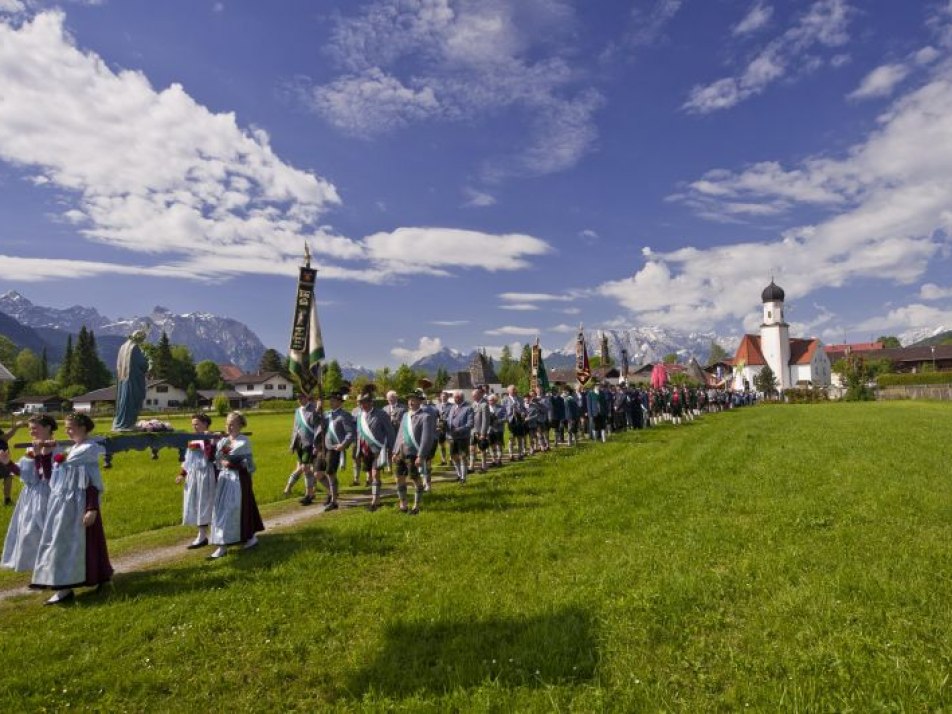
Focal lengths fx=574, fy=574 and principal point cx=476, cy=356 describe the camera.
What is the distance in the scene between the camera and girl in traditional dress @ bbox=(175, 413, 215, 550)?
1005cm

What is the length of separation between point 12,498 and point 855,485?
69.6 feet

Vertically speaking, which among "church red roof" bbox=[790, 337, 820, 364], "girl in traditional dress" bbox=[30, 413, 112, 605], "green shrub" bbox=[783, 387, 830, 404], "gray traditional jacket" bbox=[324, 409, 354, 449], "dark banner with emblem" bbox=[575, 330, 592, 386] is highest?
"church red roof" bbox=[790, 337, 820, 364]

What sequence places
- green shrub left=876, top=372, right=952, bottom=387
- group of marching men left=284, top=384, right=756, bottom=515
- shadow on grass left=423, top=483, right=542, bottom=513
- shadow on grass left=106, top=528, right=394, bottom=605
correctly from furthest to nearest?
green shrub left=876, top=372, right=952, bottom=387, group of marching men left=284, top=384, right=756, bottom=515, shadow on grass left=423, top=483, right=542, bottom=513, shadow on grass left=106, top=528, right=394, bottom=605

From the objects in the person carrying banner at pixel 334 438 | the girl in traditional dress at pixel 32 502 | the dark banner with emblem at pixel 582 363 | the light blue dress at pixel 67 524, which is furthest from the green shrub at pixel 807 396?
the girl in traditional dress at pixel 32 502

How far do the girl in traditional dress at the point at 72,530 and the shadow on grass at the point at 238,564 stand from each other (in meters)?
0.35

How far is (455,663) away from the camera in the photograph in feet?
18.1

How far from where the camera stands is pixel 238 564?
341 inches

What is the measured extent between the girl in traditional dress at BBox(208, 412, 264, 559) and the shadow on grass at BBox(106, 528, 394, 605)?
12.3 inches

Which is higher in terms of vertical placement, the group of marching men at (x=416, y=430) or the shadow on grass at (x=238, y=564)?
the group of marching men at (x=416, y=430)

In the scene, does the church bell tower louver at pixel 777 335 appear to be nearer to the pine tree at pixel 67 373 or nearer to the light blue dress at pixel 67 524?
the light blue dress at pixel 67 524

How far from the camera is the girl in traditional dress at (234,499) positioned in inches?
359

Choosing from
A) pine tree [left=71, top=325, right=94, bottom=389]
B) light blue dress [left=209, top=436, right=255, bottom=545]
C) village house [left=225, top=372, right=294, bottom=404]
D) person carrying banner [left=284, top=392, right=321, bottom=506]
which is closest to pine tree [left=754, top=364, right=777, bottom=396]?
village house [left=225, top=372, right=294, bottom=404]

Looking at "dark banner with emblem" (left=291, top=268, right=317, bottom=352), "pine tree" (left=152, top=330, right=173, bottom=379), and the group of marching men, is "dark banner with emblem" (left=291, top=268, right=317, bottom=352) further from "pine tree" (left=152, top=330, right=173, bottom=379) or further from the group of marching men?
"pine tree" (left=152, top=330, right=173, bottom=379)

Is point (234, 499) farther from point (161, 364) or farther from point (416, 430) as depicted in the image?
point (161, 364)
